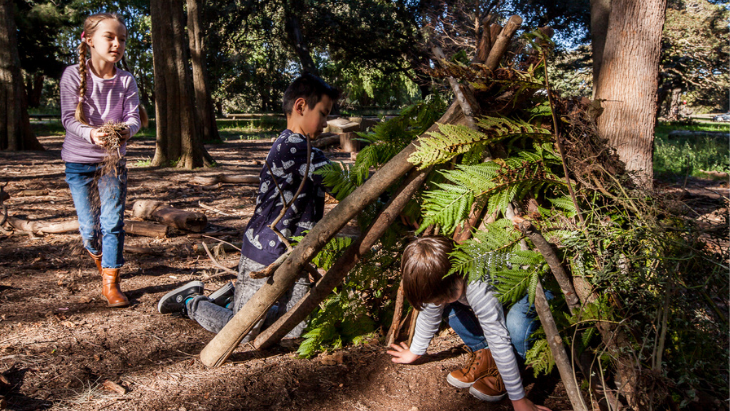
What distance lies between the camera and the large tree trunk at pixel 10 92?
445 inches

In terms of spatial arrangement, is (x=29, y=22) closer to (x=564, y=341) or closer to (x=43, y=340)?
(x=43, y=340)

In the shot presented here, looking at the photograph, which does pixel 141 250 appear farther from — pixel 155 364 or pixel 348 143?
pixel 348 143

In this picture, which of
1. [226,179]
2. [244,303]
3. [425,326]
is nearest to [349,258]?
[425,326]

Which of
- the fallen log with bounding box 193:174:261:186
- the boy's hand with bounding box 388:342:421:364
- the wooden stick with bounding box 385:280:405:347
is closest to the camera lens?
the boy's hand with bounding box 388:342:421:364

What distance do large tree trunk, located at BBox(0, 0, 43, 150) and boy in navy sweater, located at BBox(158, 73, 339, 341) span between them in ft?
38.3

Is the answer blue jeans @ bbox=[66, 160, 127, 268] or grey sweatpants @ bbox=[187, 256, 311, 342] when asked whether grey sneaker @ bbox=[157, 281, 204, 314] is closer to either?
grey sweatpants @ bbox=[187, 256, 311, 342]

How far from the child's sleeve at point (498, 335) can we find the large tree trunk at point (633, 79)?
1674 mm

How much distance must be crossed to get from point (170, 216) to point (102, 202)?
211cm

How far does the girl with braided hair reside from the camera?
3.22 meters

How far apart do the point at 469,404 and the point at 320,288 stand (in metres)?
0.95

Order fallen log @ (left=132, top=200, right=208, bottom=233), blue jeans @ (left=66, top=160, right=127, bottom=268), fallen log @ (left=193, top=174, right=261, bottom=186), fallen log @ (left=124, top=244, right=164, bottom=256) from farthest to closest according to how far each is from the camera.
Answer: fallen log @ (left=193, top=174, right=261, bottom=186) < fallen log @ (left=132, top=200, right=208, bottom=233) < fallen log @ (left=124, top=244, right=164, bottom=256) < blue jeans @ (left=66, top=160, right=127, bottom=268)

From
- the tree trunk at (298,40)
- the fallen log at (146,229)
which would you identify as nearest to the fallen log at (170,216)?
the fallen log at (146,229)

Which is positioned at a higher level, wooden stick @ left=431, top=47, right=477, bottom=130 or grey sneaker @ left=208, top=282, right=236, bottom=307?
wooden stick @ left=431, top=47, right=477, bottom=130

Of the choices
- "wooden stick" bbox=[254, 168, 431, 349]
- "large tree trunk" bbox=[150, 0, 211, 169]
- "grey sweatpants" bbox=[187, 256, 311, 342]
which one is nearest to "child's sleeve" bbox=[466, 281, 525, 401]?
"wooden stick" bbox=[254, 168, 431, 349]
